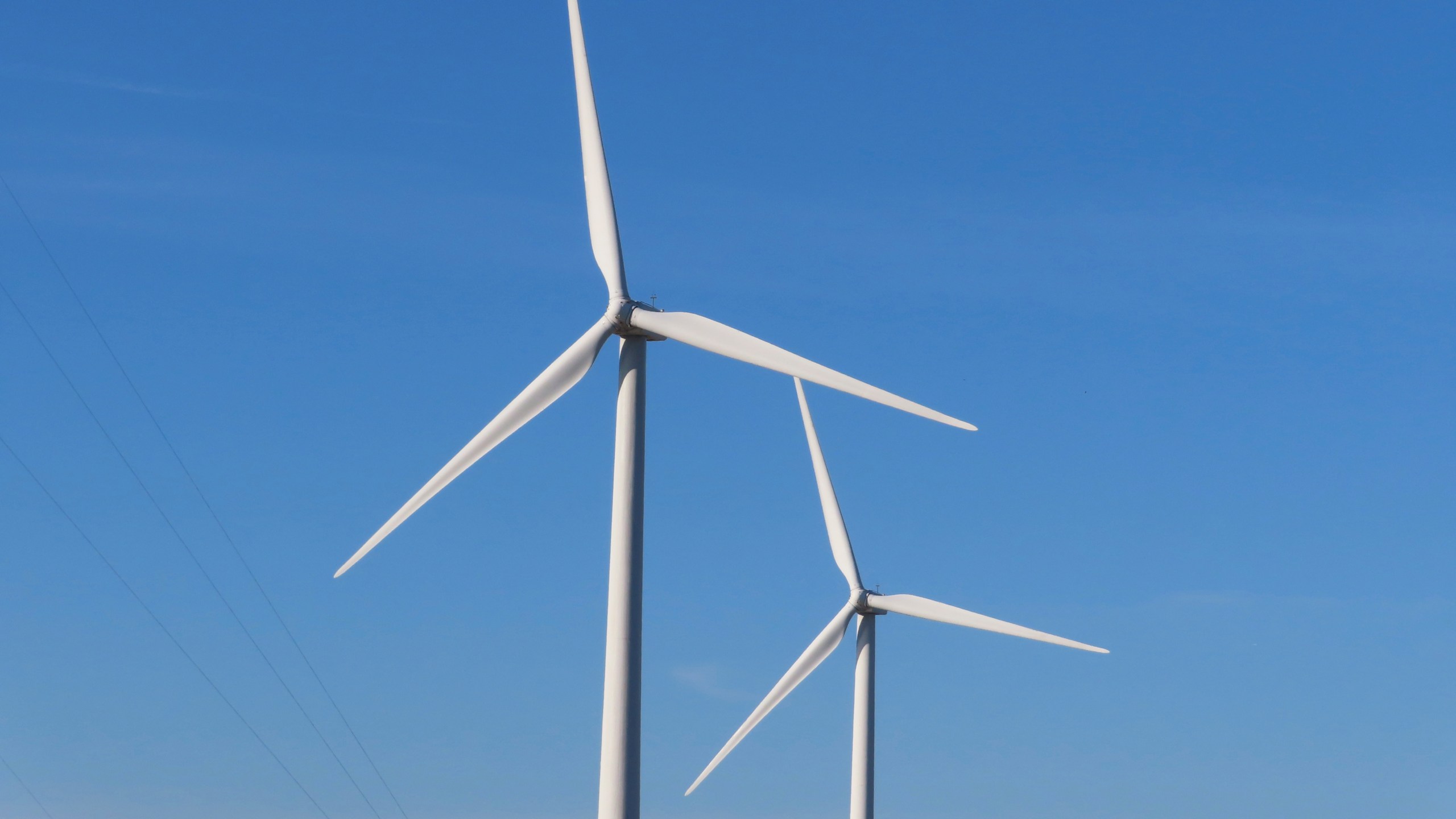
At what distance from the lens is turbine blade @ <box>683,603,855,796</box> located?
186ft

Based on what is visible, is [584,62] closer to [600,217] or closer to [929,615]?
[600,217]

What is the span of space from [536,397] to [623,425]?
301 cm

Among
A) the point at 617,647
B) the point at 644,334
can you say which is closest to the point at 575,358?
the point at 644,334

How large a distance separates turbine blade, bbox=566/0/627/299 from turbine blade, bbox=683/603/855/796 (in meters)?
19.6

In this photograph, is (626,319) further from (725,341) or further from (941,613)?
(941,613)

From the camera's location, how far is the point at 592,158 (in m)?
45.6

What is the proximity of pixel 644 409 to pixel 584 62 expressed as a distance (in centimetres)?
1164

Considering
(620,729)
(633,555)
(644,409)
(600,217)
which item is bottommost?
(620,729)

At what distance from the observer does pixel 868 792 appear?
59719mm

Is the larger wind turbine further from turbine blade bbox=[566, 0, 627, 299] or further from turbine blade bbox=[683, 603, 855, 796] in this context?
turbine blade bbox=[683, 603, 855, 796]

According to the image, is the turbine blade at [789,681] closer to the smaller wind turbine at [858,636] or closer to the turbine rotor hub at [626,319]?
the smaller wind turbine at [858,636]

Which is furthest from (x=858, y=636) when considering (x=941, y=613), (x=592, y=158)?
(x=592, y=158)

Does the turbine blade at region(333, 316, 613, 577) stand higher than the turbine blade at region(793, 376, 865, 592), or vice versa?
the turbine blade at region(793, 376, 865, 592)

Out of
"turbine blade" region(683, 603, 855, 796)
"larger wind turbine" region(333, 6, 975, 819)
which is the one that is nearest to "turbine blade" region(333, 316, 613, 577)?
"larger wind turbine" region(333, 6, 975, 819)
